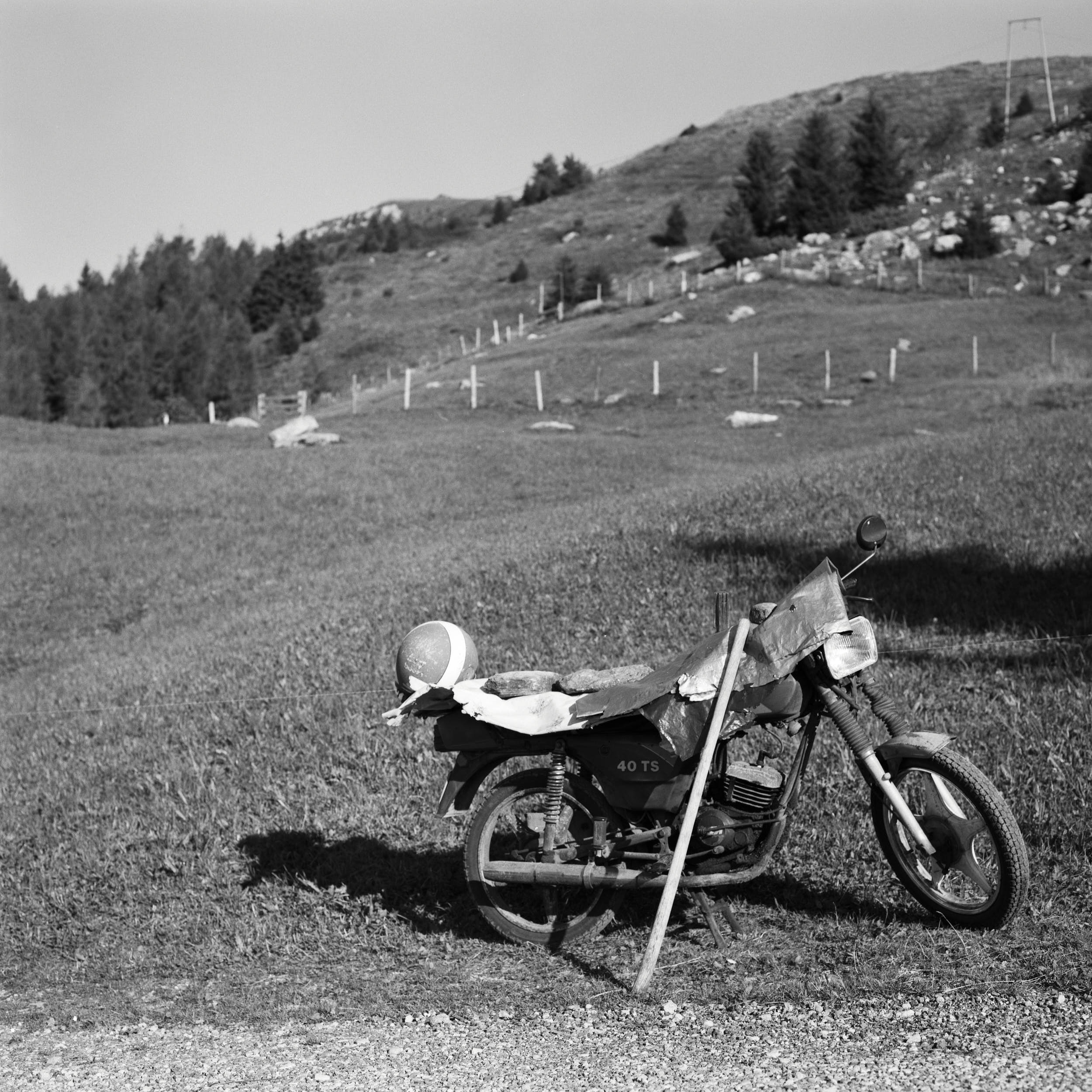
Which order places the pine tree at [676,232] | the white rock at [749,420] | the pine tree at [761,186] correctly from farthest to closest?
1. the pine tree at [676,232]
2. the pine tree at [761,186]
3. the white rock at [749,420]

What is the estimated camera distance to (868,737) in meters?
5.24

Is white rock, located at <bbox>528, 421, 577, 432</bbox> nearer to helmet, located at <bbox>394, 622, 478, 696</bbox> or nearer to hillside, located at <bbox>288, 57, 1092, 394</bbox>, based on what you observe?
hillside, located at <bbox>288, 57, 1092, 394</bbox>

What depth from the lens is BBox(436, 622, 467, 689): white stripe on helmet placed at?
5.70 meters

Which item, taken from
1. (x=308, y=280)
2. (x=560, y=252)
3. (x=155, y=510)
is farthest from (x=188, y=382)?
(x=155, y=510)

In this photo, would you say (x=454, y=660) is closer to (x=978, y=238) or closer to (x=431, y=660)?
(x=431, y=660)

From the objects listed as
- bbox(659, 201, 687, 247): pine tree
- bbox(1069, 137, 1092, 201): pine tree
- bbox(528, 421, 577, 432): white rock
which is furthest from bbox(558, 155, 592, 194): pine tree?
bbox(528, 421, 577, 432): white rock

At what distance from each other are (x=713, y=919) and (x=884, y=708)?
1.11 m

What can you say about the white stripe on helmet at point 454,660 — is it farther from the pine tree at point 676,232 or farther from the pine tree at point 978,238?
the pine tree at point 676,232

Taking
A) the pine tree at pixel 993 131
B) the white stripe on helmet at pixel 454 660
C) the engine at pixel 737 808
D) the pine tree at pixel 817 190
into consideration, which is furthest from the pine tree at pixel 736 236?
the engine at pixel 737 808

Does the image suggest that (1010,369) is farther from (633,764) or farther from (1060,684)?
(633,764)

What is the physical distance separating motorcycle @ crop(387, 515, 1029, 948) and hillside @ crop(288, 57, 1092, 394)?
49404mm

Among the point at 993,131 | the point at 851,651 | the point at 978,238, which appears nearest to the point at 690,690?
the point at 851,651

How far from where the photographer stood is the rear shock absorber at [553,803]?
553 cm

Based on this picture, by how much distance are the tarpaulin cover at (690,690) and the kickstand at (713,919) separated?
584mm
